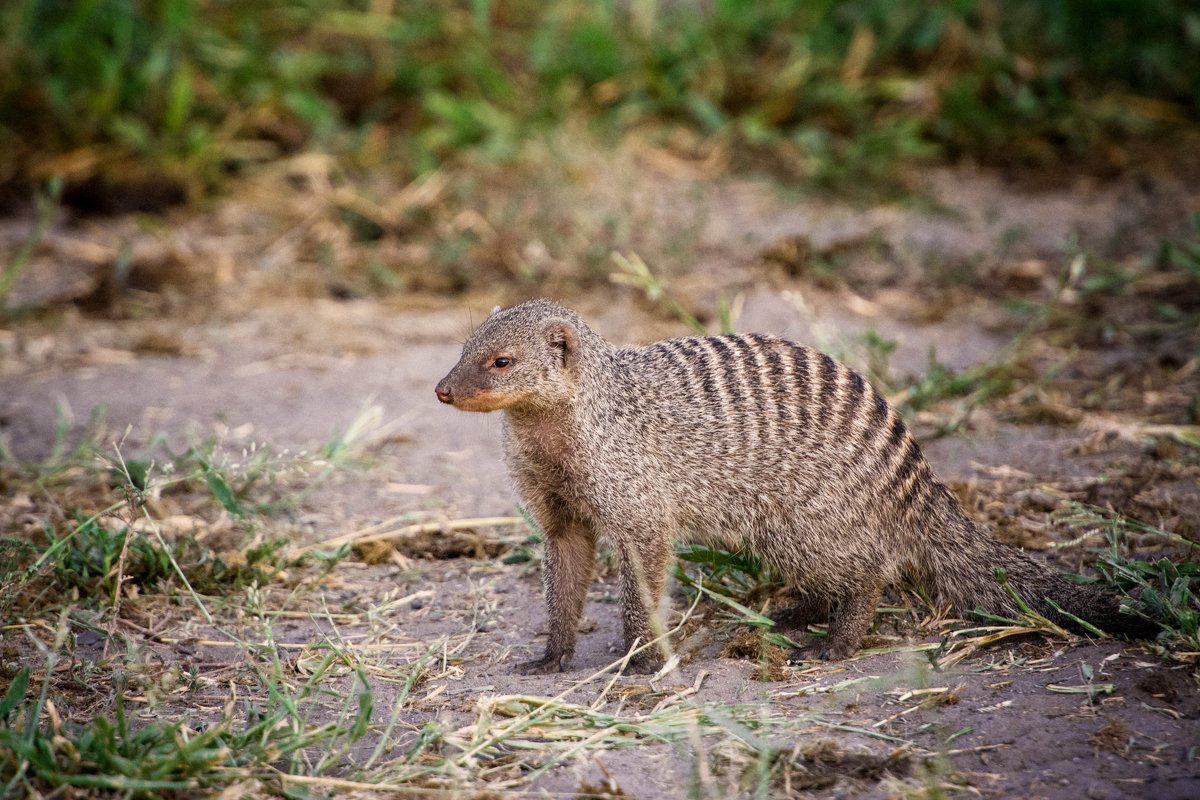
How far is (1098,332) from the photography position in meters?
4.45

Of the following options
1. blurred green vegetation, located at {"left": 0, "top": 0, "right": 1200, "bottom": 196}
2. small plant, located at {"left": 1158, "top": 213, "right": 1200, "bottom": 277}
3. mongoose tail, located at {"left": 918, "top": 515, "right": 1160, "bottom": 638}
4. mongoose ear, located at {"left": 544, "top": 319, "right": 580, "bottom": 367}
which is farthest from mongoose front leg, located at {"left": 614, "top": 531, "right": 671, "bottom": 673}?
blurred green vegetation, located at {"left": 0, "top": 0, "right": 1200, "bottom": 196}

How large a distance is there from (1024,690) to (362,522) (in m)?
1.98

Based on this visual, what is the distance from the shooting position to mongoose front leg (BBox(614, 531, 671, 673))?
2.62 metres

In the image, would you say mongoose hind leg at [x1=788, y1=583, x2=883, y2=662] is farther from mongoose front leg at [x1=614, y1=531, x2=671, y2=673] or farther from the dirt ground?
mongoose front leg at [x1=614, y1=531, x2=671, y2=673]

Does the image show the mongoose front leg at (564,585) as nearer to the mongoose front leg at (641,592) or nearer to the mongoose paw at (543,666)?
the mongoose paw at (543,666)

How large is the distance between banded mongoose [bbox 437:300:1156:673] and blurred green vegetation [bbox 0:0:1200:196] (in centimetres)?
329

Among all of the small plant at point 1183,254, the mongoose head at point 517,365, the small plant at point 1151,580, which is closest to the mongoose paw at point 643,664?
the mongoose head at point 517,365

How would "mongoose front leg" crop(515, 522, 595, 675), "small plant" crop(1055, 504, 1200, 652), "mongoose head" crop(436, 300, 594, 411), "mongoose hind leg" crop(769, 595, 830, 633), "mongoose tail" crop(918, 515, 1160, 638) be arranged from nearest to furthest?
"small plant" crop(1055, 504, 1200, 652), "mongoose tail" crop(918, 515, 1160, 638), "mongoose head" crop(436, 300, 594, 411), "mongoose front leg" crop(515, 522, 595, 675), "mongoose hind leg" crop(769, 595, 830, 633)

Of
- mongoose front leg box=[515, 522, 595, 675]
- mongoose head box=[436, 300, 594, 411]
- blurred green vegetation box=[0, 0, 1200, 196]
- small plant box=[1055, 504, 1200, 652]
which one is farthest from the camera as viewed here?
blurred green vegetation box=[0, 0, 1200, 196]

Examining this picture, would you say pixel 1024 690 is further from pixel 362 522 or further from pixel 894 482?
pixel 362 522

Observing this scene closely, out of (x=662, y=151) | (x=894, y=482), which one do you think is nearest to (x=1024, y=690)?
(x=894, y=482)

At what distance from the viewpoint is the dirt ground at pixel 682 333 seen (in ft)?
6.81

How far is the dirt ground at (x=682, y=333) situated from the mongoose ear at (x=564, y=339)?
2.42ft

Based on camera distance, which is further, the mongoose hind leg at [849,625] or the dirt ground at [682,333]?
the mongoose hind leg at [849,625]
